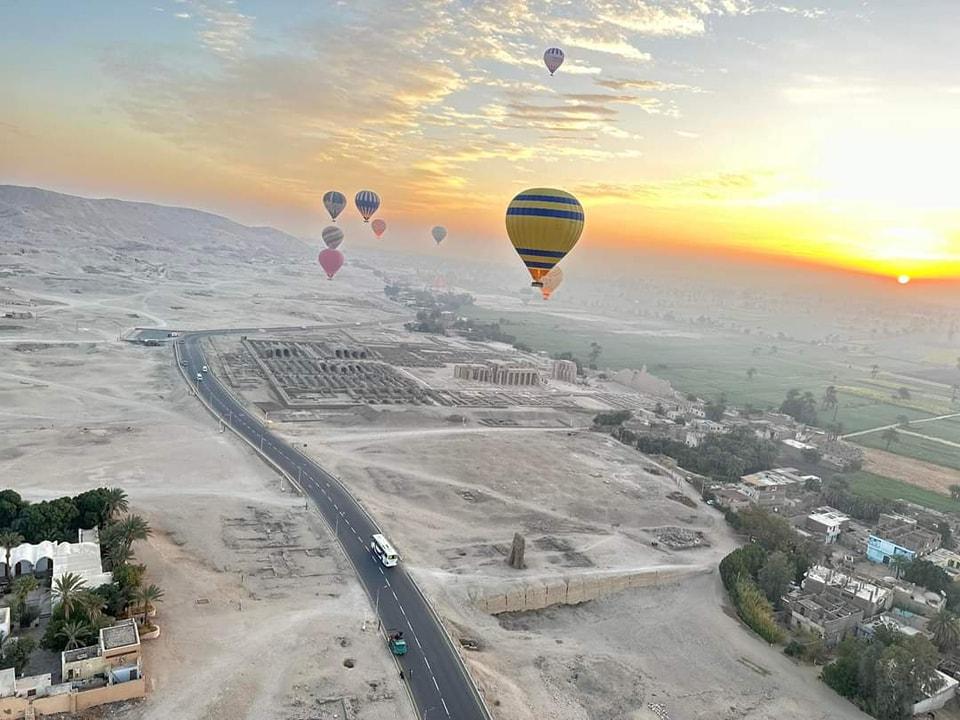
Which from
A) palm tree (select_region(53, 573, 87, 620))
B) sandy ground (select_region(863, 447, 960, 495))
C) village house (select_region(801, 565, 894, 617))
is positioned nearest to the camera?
palm tree (select_region(53, 573, 87, 620))

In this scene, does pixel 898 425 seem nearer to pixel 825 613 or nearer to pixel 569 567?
pixel 825 613

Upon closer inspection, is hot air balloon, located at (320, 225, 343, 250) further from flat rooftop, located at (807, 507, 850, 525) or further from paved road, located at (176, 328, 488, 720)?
flat rooftop, located at (807, 507, 850, 525)

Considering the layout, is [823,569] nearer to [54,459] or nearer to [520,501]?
[520,501]

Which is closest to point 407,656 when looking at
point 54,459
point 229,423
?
point 54,459

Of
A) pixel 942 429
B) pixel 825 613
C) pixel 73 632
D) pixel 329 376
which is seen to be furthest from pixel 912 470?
pixel 73 632

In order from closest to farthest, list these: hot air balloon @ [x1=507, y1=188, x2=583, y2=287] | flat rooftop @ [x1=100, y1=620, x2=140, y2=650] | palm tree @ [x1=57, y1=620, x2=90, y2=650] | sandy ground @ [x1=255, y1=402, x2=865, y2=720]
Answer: flat rooftop @ [x1=100, y1=620, x2=140, y2=650] → palm tree @ [x1=57, y1=620, x2=90, y2=650] → sandy ground @ [x1=255, y1=402, x2=865, y2=720] → hot air balloon @ [x1=507, y1=188, x2=583, y2=287]

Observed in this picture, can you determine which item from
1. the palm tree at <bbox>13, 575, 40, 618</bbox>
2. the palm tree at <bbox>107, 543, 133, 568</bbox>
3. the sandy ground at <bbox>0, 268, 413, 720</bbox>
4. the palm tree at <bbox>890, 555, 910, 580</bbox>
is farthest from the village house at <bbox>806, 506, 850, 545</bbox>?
the palm tree at <bbox>13, 575, 40, 618</bbox>

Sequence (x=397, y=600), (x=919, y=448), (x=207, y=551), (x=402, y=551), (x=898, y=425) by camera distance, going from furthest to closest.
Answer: (x=898, y=425)
(x=919, y=448)
(x=402, y=551)
(x=207, y=551)
(x=397, y=600)

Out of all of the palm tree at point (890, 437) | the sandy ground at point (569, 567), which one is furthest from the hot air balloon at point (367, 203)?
the palm tree at point (890, 437)
